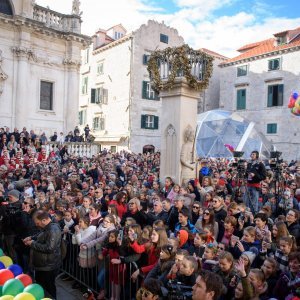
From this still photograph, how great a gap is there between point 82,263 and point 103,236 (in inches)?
26.7

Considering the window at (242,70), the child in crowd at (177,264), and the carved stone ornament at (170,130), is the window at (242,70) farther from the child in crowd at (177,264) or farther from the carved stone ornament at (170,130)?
the child in crowd at (177,264)

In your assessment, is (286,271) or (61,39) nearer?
(286,271)

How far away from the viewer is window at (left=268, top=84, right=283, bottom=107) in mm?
32112

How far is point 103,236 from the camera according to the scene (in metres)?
6.08

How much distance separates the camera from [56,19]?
24.7 meters

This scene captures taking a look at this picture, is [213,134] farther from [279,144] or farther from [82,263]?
[82,263]

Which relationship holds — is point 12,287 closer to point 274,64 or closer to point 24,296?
point 24,296

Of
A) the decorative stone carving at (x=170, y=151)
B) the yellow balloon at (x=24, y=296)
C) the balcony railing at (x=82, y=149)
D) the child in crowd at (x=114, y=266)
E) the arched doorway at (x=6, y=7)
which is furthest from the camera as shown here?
the arched doorway at (x=6, y=7)

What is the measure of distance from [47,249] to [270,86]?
1226 inches

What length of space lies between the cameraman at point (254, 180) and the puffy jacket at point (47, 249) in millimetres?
5973

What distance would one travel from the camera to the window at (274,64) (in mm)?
32275

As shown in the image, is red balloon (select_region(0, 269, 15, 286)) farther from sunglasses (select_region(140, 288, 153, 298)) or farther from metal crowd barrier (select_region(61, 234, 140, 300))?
Result: sunglasses (select_region(140, 288, 153, 298))

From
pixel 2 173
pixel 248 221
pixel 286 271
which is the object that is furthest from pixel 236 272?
pixel 2 173

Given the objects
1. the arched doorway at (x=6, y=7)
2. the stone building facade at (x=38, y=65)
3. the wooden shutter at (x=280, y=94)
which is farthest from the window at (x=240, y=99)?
the arched doorway at (x=6, y=7)
